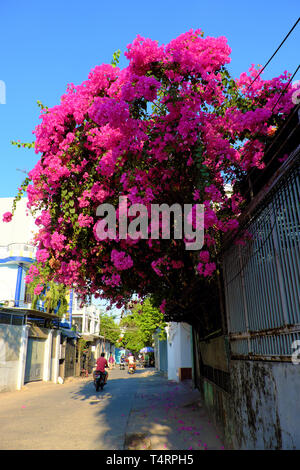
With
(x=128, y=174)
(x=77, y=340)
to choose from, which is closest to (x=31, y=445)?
(x=128, y=174)

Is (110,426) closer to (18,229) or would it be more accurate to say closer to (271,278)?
(271,278)

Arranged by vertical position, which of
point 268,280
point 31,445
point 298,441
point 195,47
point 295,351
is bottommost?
point 31,445

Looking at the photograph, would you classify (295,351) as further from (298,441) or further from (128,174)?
(128,174)

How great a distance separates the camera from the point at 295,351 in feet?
11.9

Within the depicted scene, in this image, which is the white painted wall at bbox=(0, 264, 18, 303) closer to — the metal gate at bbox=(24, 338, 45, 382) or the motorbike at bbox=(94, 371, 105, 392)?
the metal gate at bbox=(24, 338, 45, 382)

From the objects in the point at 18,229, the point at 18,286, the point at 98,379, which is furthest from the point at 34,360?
the point at 18,229

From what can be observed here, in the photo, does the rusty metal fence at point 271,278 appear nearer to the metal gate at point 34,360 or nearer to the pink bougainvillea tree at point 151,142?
the pink bougainvillea tree at point 151,142

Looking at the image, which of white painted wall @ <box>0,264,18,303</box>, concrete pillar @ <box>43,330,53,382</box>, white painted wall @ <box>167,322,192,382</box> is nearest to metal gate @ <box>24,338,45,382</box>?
concrete pillar @ <box>43,330,53,382</box>

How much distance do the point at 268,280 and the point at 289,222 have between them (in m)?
0.98

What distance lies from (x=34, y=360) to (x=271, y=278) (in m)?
22.5

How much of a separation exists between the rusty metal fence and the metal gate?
1980 cm

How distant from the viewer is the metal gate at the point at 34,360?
74.6 ft

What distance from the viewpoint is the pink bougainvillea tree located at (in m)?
5.22

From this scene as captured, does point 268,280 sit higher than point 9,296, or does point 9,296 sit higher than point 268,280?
point 9,296
